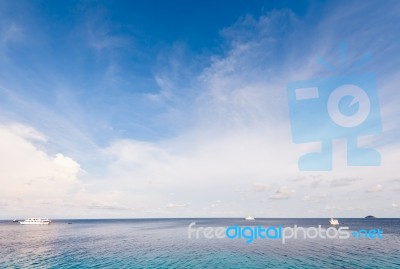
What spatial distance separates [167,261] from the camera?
6134 centimetres

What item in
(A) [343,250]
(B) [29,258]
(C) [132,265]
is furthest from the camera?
(A) [343,250]

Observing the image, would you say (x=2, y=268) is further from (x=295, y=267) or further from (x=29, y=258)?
(x=295, y=267)

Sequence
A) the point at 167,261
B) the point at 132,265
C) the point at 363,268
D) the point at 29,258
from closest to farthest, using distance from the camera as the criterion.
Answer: the point at 363,268, the point at 132,265, the point at 167,261, the point at 29,258

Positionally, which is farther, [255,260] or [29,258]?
[29,258]

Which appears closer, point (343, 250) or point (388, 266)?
point (388, 266)

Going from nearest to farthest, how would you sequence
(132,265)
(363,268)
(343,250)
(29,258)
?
(363,268)
(132,265)
(29,258)
(343,250)

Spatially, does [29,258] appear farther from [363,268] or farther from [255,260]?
[363,268]

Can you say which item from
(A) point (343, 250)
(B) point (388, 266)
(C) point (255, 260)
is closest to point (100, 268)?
(C) point (255, 260)

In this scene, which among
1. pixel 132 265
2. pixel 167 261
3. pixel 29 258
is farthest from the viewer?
pixel 29 258

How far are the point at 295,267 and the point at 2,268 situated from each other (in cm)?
5682

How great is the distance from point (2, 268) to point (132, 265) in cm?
2465

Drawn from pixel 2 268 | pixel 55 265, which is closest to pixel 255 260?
pixel 55 265

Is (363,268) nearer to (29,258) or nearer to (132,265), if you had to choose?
(132,265)

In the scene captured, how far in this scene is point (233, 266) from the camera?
55656 mm
